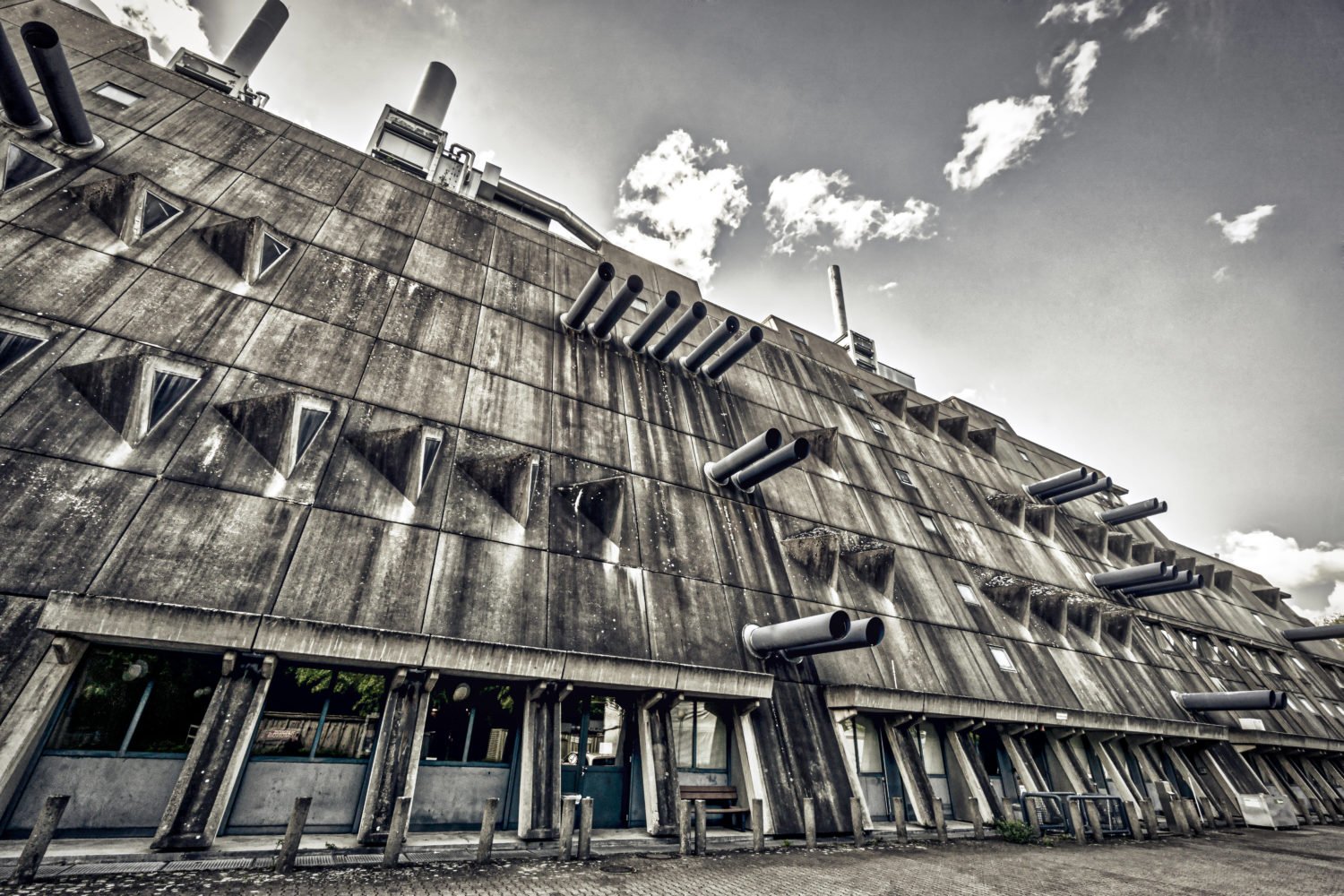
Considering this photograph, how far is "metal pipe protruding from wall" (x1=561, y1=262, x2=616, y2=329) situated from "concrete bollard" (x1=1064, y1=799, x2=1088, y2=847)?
675 inches

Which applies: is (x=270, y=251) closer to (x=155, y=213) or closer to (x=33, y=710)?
(x=155, y=213)

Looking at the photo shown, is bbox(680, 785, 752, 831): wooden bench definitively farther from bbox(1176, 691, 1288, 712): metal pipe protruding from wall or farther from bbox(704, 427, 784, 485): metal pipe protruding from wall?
bbox(1176, 691, 1288, 712): metal pipe protruding from wall

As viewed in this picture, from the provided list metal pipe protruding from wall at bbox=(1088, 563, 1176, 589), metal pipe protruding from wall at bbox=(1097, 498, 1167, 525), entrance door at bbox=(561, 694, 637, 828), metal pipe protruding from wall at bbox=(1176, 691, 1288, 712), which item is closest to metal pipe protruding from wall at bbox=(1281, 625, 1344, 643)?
metal pipe protruding from wall at bbox=(1097, 498, 1167, 525)

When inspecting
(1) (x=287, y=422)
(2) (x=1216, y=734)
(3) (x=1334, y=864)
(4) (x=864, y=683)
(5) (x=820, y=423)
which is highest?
(5) (x=820, y=423)

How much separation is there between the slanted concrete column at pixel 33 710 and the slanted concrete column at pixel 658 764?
8.19 m

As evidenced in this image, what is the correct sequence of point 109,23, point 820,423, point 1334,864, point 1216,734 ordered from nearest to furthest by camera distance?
point 1334,864 → point 109,23 → point 1216,734 → point 820,423

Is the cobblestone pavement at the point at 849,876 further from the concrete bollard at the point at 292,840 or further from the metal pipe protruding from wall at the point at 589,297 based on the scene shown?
the metal pipe protruding from wall at the point at 589,297

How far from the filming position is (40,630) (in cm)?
693

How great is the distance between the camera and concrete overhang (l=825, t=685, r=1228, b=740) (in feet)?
39.5

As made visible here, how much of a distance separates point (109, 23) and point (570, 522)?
21.1 meters

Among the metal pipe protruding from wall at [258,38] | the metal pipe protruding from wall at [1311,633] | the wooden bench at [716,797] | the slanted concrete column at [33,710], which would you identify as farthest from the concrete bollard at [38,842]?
the metal pipe protruding from wall at [1311,633]

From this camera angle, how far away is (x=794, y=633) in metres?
11.1

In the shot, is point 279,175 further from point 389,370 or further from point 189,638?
point 189,638

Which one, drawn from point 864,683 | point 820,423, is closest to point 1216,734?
point 864,683
